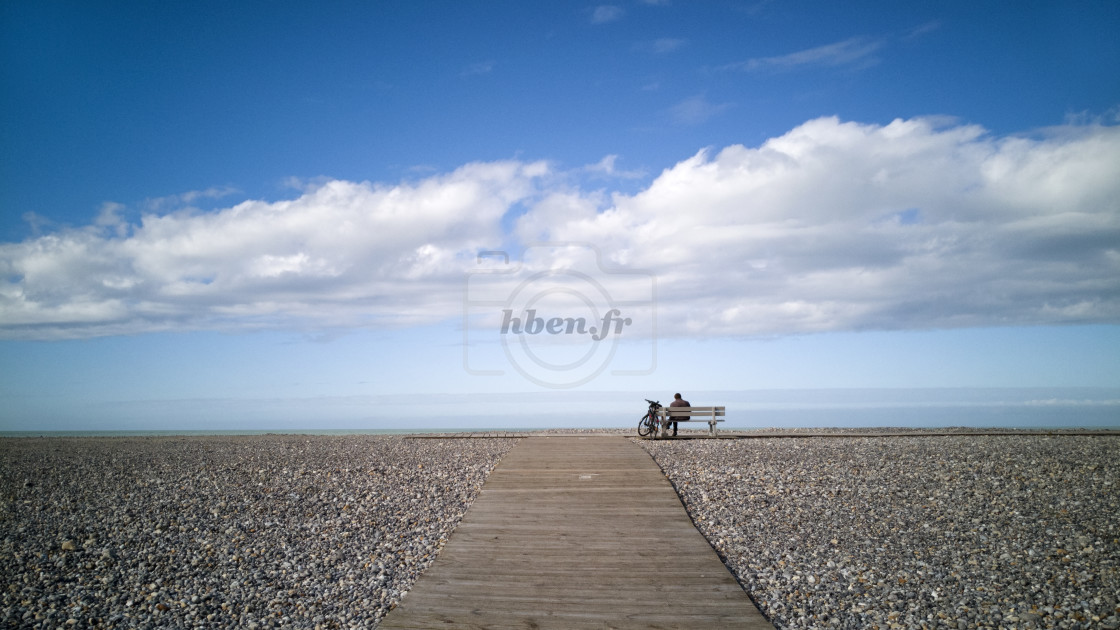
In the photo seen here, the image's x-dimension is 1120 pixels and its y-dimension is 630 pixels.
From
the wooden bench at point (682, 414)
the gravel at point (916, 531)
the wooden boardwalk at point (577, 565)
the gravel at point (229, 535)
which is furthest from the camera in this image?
the wooden bench at point (682, 414)

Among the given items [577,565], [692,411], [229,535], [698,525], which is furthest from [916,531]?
[229,535]

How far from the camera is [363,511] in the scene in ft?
41.2

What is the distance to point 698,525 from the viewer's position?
36.7 feet

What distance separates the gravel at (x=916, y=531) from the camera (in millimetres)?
8117

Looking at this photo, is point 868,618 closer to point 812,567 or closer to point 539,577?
point 812,567

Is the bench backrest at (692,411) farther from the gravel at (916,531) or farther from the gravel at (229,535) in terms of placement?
the gravel at (229,535)

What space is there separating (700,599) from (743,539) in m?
2.66

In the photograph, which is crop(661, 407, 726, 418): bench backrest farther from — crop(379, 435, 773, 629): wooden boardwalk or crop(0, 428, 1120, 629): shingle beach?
crop(379, 435, 773, 629): wooden boardwalk

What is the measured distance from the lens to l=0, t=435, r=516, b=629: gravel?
868 centimetres

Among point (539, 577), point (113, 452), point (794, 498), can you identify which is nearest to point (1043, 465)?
point (794, 498)

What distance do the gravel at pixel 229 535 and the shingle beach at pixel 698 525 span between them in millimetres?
47

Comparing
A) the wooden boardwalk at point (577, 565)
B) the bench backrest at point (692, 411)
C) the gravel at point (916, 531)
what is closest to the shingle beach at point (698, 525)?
the gravel at point (916, 531)

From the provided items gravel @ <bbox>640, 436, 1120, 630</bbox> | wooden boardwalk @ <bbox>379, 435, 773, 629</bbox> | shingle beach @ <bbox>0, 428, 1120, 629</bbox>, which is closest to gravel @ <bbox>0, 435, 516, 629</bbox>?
shingle beach @ <bbox>0, 428, 1120, 629</bbox>

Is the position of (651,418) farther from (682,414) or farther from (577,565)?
(577,565)
